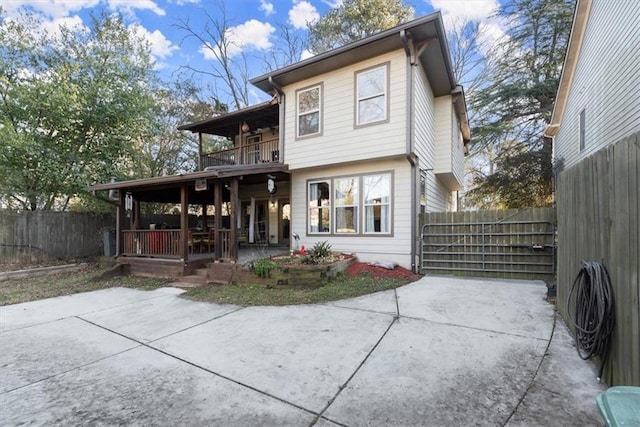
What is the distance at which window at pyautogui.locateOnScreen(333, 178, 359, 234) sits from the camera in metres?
8.84

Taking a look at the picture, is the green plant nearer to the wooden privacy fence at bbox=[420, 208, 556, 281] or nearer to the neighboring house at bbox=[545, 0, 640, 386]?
the wooden privacy fence at bbox=[420, 208, 556, 281]

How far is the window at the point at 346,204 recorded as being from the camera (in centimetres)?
884

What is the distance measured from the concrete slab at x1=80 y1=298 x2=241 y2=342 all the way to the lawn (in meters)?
0.45

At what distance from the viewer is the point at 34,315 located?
5.44m

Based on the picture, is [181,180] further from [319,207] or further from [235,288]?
[319,207]

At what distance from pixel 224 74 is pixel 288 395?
22256mm

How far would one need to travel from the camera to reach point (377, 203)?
854 cm

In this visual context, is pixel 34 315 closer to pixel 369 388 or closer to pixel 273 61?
Answer: pixel 369 388

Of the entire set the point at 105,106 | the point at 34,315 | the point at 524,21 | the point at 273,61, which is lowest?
the point at 34,315

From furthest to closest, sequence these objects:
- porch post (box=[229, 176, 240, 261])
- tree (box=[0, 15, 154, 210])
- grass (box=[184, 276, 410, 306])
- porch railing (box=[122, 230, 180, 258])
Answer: tree (box=[0, 15, 154, 210]) → porch railing (box=[122, 230, 180, 258]) → porch post (box=[229, 176, 240, 261]) → grass (box=[184, 276, 410, 306])

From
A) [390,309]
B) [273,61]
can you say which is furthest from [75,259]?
[273,61]

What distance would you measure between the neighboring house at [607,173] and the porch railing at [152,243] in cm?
888

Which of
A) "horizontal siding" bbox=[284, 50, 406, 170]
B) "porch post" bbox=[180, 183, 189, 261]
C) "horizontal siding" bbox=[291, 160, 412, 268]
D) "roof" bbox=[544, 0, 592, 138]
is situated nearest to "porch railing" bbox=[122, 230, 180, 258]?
"porch post" bbox=[180, 183, 189, 261]

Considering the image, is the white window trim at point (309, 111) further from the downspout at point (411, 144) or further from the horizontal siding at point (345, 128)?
the downspout at point (411, 144)
